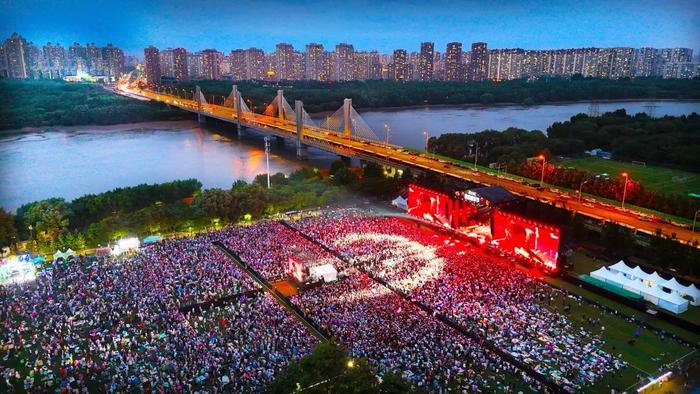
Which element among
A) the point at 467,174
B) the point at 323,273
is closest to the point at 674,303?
the point at 323,273

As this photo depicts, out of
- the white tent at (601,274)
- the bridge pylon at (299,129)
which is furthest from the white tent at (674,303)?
the bridge pylon at (299,129)

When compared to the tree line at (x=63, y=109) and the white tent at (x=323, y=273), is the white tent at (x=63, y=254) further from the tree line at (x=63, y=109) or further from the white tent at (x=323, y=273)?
the tree line at (x=63, y=109)

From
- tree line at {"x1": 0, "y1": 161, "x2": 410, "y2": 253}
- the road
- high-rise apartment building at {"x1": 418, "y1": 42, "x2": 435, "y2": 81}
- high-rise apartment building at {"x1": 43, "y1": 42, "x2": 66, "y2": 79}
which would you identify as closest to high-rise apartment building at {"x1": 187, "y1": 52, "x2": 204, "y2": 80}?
high-rise apartment building at {"x1": 43, "y1": 42, "x2": 66, "y2": 79}

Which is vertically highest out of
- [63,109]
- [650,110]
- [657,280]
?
[63,109]

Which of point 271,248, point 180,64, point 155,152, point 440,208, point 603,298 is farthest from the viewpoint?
point 180,64

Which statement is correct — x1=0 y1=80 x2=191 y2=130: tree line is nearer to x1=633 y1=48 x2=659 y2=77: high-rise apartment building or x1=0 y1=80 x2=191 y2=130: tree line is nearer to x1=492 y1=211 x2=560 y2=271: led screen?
x1=492 y1=211 x2=560 y2=271: led screen

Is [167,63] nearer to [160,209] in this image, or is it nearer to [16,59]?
[16,59]
